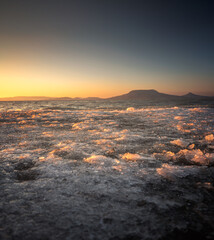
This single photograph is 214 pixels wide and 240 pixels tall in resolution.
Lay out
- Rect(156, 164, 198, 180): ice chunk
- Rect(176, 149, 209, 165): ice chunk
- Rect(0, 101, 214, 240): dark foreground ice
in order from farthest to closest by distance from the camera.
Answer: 1. Rect(176, 149, 209, 165): ice chunk
2. Rect(156, 164, 198, 180): ice chunk
3. Rect(0, 101, 214, 240): dark foreground ice

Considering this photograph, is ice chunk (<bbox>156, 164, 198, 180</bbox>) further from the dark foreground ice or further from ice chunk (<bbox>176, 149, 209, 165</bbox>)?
ice chunk (<bbox>176, 149, 209, 165</bbox>)

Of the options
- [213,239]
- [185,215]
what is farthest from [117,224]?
[213,239]

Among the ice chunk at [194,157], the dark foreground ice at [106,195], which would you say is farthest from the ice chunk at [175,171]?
the ice chunk at [194,157]

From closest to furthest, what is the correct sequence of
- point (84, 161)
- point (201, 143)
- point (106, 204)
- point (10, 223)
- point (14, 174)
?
point (10, 223) → point (106, 204) → point (14, 174) → point (84, 161) → point (201, 143)

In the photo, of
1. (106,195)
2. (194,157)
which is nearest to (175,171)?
(194,157)

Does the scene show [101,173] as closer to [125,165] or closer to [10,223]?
[125,165]

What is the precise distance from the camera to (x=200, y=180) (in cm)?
364

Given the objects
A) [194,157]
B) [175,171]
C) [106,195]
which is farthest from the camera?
[194,157]

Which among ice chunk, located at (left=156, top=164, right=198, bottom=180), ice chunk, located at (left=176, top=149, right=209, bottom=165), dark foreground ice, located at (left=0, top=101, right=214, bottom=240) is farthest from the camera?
ice chunk, located at (left=176, top=149, right=209, bottom=165)

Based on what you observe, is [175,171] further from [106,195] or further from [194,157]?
[106,195]

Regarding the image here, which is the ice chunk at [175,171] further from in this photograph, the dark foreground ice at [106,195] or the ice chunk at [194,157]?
the ice chunk at [194,157]

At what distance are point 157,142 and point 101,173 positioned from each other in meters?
4.07

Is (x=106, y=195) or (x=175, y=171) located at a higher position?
(x=175, y=171)

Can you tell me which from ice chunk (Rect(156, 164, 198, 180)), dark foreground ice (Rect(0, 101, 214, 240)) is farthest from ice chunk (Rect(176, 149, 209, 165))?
ice chunk (Rect(156, 164, 198, 180))
